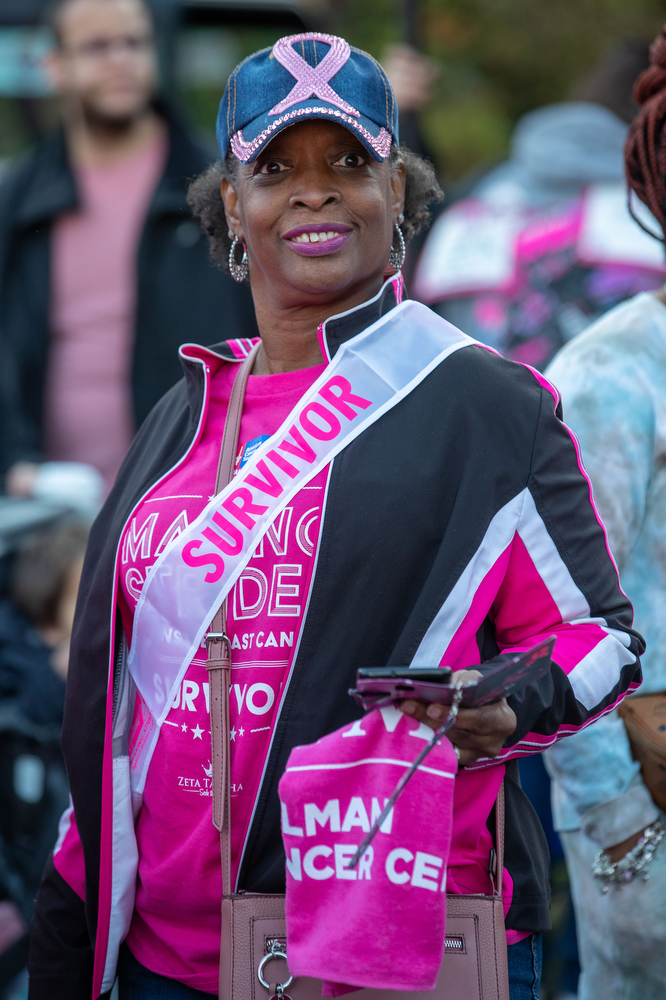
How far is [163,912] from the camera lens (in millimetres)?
2004

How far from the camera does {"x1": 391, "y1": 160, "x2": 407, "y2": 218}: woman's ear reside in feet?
7.23

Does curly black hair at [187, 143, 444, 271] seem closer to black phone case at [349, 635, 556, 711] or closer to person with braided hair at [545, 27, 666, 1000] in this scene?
person with braided hair at [545, 27, 666, 1000]

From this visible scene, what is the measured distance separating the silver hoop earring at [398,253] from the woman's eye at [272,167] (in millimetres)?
267

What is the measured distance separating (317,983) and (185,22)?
7104 mm

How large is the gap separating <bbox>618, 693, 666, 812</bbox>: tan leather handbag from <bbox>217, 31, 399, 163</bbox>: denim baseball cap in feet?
3.77

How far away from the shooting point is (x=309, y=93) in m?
2.02

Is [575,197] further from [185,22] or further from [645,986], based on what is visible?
[185,22]

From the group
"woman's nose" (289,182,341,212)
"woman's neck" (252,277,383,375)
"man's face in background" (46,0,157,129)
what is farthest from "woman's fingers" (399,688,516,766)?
"man's face in background" (46,0,157,129)

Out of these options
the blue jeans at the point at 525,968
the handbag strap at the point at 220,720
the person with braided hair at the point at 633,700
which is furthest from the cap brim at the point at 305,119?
the blue jeans at the point at 525,968

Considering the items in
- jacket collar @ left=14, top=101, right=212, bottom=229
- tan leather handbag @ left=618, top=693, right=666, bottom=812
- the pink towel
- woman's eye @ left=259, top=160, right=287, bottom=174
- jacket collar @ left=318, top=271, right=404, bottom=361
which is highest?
jacket collar @ left=14, top=101, right=212, bottom=229

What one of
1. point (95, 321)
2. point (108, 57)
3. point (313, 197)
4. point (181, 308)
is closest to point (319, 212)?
point (313, 197)

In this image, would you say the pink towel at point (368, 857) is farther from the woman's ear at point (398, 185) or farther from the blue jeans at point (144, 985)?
the woman's ear at point (398, 185)

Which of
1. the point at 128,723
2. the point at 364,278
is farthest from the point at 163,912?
the point at 364,278

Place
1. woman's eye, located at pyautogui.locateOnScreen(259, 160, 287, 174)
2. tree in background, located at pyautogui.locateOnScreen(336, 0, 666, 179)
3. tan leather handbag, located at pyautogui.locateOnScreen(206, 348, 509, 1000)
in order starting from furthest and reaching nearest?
tree in background, located at pyautogui.locateOnScreen(336, 0, 666, 179), woman's eye, located at pyautogui.locateOnScreen(259, 160, 287, 174), tan leather handbag, located at pyautogui.locateOnScreen(206, 348, 509, 1000)
